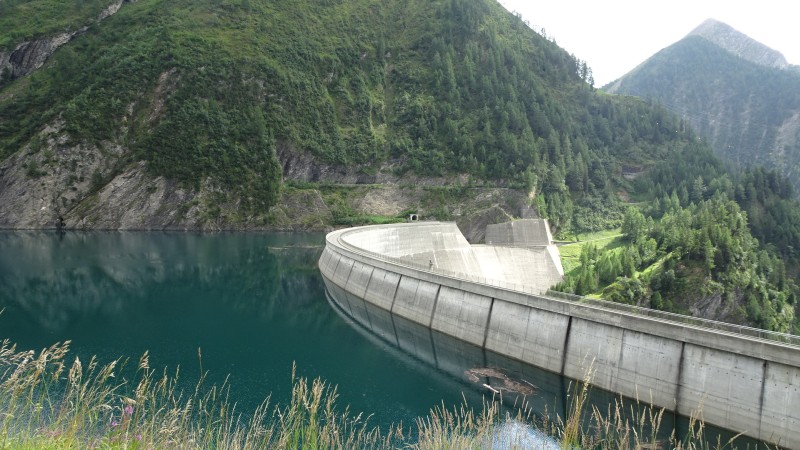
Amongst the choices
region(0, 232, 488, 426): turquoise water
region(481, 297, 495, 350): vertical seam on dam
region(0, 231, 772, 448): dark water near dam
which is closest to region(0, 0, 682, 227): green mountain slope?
region(0, 232, 488, 426): turquoise water

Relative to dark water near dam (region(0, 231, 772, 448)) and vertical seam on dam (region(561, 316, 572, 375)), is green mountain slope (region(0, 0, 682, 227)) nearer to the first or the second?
dark water near dam (region(0, 231, 772, 448))

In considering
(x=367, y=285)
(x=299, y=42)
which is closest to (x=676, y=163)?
(x=299, y=42)

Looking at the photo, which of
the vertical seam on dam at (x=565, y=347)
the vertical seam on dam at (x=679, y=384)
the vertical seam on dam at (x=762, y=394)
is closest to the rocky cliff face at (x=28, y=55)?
the vertical seam on dam at (x=565, y=347)

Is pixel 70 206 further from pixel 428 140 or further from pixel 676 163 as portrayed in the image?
pixel 676 163

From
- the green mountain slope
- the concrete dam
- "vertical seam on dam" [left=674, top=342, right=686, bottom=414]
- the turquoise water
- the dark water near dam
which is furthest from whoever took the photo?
the green mountain slope

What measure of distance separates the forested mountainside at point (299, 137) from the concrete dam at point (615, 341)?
5839cm

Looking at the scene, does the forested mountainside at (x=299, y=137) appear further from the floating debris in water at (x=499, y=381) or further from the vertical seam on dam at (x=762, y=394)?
the vertical seam on dam at (x=762, y=394)

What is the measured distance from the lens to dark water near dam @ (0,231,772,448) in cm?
3566

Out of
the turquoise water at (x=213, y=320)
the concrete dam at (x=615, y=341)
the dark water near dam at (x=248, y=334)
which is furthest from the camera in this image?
the turquoise water at (x=213, y=320)

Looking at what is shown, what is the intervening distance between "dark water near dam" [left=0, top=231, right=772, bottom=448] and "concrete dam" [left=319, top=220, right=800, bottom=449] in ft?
4.40

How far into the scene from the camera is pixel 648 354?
33562 millimetres

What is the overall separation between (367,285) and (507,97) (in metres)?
142

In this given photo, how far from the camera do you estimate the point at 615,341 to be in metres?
35.5

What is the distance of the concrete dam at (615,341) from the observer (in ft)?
94.1
